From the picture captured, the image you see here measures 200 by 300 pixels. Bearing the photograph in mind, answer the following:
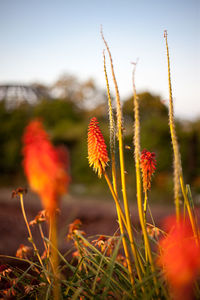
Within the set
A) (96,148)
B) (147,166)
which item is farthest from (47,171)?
(147,166)

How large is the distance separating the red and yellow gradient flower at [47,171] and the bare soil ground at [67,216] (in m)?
3.28

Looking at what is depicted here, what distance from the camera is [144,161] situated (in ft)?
4.87

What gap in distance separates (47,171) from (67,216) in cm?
637

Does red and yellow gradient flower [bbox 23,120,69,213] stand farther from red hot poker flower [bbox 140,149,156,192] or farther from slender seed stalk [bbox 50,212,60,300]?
red hot poker flower [bbox 140,149,156,192]

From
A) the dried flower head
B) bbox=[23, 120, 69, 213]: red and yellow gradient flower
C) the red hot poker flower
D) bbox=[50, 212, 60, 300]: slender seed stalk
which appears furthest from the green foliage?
bbox=[23, 120, 69, 213]: red and yellow gradient flower

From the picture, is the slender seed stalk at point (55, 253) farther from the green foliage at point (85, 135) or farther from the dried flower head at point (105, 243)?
the green foliage at point (85, 135)

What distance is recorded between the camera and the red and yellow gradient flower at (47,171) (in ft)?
3.02

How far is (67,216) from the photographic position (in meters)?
7.07

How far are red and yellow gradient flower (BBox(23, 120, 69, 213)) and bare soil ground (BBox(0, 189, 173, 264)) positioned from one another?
129 inches

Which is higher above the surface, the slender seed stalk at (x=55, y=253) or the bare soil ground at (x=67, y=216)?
the slender seed stalk at (x=55, y=253)

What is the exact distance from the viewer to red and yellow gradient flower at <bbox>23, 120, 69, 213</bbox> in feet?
3.02

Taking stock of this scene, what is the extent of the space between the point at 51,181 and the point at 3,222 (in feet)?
16.7

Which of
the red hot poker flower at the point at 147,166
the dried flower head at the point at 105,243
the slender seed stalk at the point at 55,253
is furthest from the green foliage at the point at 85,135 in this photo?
the slender seed stalk at the point at 55,253

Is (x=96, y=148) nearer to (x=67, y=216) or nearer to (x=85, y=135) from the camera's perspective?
(x=67, y=216)
